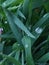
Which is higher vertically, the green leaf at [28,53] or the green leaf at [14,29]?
the green leaf at [14,29]

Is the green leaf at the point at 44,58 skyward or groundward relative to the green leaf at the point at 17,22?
groundward

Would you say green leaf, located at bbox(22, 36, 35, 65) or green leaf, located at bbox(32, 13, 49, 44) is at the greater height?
green leaf, located at bbox(32, 13, 49, 44)

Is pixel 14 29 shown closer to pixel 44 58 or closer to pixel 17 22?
pixel 17 22

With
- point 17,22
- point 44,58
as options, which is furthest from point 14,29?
point 44,58

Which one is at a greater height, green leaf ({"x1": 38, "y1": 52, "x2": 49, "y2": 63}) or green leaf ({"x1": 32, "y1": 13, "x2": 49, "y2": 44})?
green leaf ({"x1": 32, "y1": 13, "x2": 49, "y2": 44})

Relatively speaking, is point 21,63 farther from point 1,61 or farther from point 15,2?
point 15,2

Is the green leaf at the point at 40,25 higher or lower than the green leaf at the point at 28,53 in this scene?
higher

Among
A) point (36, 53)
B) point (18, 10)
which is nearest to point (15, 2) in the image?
point (18, 10)

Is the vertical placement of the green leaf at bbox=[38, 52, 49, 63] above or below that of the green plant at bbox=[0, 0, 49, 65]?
below

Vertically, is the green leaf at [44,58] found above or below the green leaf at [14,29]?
below
